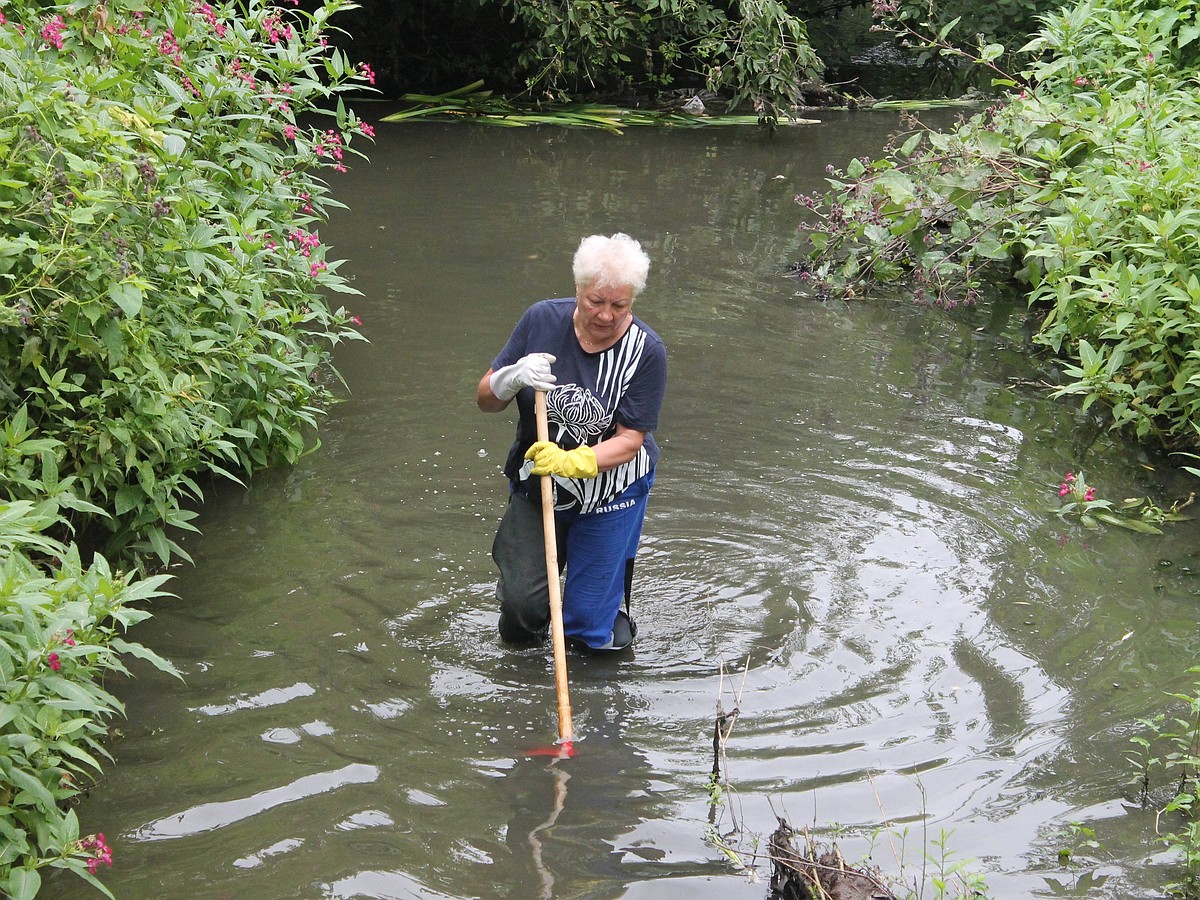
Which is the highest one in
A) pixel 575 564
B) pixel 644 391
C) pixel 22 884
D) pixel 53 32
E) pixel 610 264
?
pixel 53 32

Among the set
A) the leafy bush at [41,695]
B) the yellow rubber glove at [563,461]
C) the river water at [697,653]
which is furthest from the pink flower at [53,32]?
the yellow rubber glove at [563,461]

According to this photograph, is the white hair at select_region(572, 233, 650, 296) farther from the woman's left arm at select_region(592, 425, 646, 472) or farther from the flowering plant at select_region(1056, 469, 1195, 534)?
the flowering plant at select_region(1056, 469, 1195, 534)

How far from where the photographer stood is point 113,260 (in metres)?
4.36

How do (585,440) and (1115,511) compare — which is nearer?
(585,440)

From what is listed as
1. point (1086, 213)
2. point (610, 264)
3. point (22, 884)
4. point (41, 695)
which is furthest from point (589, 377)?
point (1086, 213)

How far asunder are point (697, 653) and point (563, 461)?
1185mm

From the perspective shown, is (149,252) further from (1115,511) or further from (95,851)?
(1115,511)

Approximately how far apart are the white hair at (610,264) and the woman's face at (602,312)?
22 millimetres

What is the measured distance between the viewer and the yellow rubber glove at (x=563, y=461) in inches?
170

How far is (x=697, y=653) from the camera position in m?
5.01

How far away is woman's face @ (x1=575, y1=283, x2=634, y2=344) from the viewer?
4.20m

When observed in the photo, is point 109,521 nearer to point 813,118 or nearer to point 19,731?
point 19,731

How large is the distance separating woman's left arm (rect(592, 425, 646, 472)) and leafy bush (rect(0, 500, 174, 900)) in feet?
5.36

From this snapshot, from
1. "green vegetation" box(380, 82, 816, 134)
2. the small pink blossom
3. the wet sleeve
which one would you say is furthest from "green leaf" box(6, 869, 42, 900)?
"green vegetation" box(380, 82, 816, 134)
